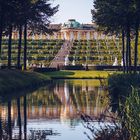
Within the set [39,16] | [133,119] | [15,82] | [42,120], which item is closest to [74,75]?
[39,16]

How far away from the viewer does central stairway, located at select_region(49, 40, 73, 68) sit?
122m

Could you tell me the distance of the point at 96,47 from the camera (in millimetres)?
161750

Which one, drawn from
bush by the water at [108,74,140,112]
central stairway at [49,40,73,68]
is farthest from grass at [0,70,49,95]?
central stairway at [49,40,73,68]

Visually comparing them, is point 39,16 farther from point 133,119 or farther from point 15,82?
point 133,119

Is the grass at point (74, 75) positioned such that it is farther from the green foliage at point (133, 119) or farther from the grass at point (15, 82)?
the green foliage at point (133, 119)

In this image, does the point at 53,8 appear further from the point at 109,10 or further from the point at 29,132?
the point at 29,132

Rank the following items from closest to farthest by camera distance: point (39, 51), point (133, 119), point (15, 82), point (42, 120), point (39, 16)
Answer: point (133, 119) < point (42, 120) < point (15, 82) < point (39, 16) < point (39, 51)

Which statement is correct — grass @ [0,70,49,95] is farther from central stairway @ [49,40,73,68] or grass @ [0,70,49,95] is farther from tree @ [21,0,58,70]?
central stairway @ [49,40,73,68]

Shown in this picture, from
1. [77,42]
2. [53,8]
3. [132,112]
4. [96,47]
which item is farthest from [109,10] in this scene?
[77,42]

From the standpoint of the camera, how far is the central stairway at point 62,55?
4818 inches

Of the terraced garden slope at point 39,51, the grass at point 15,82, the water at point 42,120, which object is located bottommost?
the water at point 42,120

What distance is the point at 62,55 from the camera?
141 metres

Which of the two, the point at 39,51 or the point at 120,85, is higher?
the point at 39,51

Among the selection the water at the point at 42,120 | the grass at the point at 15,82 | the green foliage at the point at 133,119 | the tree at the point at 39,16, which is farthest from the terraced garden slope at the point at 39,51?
the green foliage at the point at 133,119
